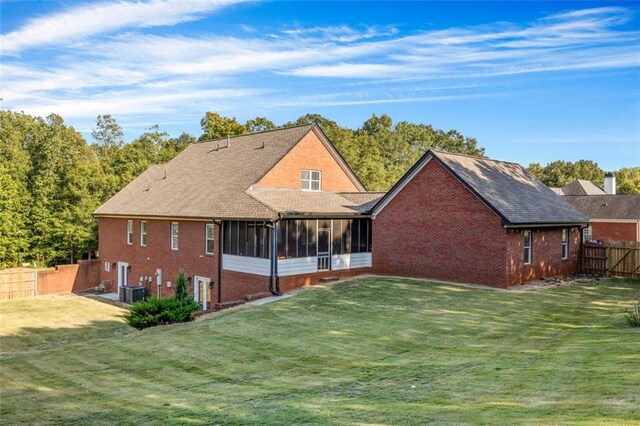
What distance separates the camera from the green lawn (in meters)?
8.34

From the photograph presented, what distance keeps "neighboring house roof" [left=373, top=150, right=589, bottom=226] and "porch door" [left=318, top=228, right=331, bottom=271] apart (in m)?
3.04

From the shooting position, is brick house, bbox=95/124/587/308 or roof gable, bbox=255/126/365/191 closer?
brick house, bbox=95/124/587/308

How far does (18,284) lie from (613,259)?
34951mm

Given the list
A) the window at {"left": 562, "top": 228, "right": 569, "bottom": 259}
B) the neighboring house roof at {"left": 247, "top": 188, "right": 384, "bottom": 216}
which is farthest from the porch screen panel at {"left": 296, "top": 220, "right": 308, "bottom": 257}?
the window at {"left": 562, "top": 228, "right": 569, "bottom": 259}

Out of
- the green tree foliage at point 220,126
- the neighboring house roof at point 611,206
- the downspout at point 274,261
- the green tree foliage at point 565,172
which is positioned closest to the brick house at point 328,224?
the downspout at point 274,261

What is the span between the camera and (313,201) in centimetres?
2708

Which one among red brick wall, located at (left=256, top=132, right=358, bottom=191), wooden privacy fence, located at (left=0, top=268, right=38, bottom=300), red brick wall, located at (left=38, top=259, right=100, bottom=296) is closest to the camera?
red brick wall, located at (left=256, top=132, right=358, bottom=191)

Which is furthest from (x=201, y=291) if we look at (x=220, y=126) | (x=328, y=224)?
(x=220, y=126)

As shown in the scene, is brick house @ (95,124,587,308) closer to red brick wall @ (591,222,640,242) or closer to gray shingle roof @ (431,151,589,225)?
gray shingle roof @ (431,151,589,225)

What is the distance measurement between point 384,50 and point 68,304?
76.4ft

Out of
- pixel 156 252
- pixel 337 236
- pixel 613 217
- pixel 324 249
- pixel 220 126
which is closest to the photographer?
pixel 324 249

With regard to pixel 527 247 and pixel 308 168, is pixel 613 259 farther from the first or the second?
pixel 308 168

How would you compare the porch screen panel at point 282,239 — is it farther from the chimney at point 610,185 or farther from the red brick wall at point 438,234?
the chimney at point 610,185

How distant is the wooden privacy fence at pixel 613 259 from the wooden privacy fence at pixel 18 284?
33.4 metres
